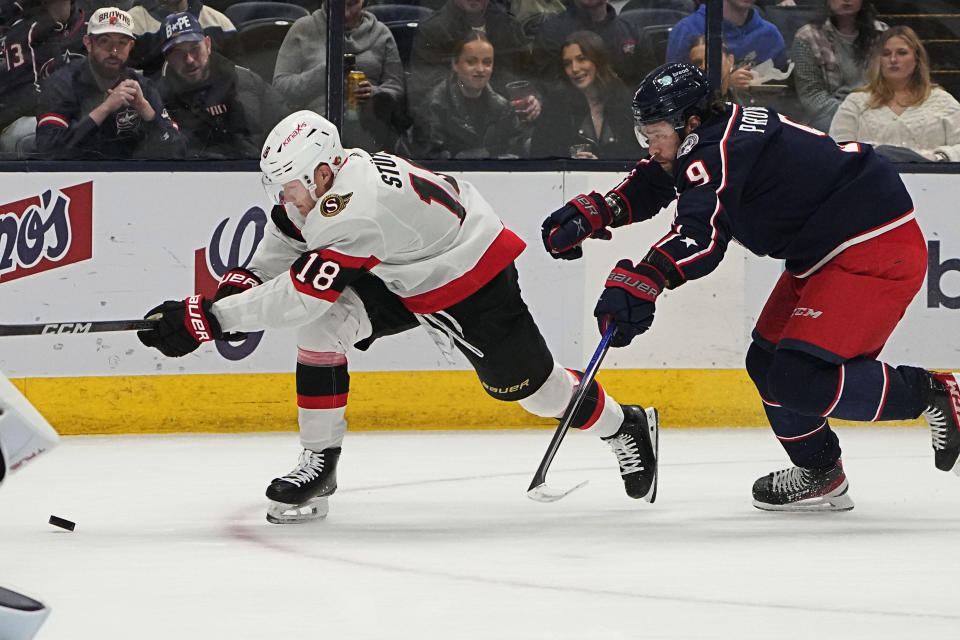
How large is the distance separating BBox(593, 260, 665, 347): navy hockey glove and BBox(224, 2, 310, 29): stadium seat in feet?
7.99

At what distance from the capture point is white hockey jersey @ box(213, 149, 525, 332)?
3084mm

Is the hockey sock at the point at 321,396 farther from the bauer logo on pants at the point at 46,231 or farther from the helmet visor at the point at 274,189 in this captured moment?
the bauer logo on pants at the point at 46,231

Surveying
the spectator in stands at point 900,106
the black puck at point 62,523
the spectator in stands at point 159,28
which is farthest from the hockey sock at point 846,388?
the spectator in stands at point 159,28

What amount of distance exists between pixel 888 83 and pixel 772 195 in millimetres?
2303

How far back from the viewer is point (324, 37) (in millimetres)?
5109

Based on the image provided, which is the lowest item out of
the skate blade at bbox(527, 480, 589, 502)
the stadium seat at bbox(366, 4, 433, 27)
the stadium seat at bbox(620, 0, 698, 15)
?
the skate blade at bbox(527, 480, 589, 502)

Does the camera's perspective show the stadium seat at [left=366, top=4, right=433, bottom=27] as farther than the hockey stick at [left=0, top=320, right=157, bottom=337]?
Yes

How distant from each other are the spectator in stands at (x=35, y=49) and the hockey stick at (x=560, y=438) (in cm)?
255

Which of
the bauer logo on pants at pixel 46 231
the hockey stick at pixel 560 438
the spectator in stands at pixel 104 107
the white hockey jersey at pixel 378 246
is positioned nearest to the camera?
the white hockey jersey at pixel 378 246

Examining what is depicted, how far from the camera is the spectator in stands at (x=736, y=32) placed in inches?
206

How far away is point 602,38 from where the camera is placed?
17.3ft

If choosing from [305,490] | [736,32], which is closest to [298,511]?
[305,490]

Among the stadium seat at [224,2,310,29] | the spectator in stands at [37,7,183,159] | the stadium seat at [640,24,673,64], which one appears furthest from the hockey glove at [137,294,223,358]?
the stadium seat at [640,24,673,64]

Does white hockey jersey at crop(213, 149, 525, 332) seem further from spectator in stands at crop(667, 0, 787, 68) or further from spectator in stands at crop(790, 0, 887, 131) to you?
spectator in stands at crop(790, 0, 887, 131)
